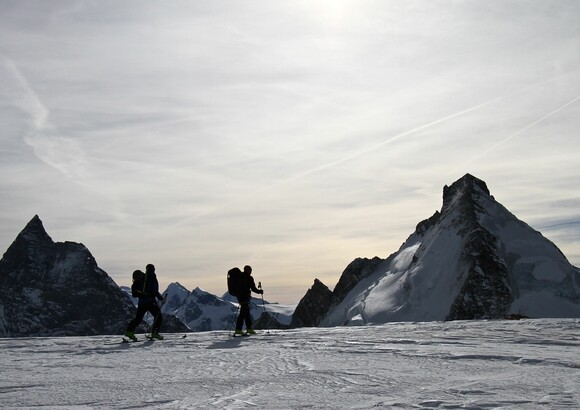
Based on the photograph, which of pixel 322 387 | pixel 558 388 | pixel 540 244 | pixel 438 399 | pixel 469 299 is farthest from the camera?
pixel 540 244

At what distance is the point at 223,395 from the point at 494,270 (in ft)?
201

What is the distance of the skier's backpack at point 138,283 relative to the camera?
18156 millimetres

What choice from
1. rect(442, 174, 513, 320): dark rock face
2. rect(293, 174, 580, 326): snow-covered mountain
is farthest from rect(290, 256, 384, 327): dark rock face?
rect(442, 174, 513, 320): dark rock face

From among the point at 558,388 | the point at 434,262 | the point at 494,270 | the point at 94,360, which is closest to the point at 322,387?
the point at 558,388

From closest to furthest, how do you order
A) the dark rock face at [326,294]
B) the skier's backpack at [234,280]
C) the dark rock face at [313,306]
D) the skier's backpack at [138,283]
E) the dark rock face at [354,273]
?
the skier's backpack at [138,283]
the skier's backpack at [234,280]
the dark rock face at [354,273]
the dark rock face at [326,294]
the dark rock face at [313,306]

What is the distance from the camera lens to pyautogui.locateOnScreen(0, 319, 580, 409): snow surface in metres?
7.00

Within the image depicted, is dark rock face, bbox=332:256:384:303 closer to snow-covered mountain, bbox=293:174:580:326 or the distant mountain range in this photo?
the distant mountain range

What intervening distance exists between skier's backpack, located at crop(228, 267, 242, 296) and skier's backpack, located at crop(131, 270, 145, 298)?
2885mm

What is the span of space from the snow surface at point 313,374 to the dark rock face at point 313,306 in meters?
87.7

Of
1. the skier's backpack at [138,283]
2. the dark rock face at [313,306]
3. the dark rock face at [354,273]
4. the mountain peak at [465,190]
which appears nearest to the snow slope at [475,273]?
the mountain peak at [465,190]

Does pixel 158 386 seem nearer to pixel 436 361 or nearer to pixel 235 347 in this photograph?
pixel 436 361

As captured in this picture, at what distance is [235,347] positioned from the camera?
1421 cm

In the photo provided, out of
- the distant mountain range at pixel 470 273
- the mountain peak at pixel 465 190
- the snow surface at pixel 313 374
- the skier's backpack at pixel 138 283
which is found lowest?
the snow surface at pixel 313 374

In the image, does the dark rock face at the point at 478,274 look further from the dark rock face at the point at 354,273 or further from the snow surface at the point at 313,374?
→ the snow surface at the point at 313,374
